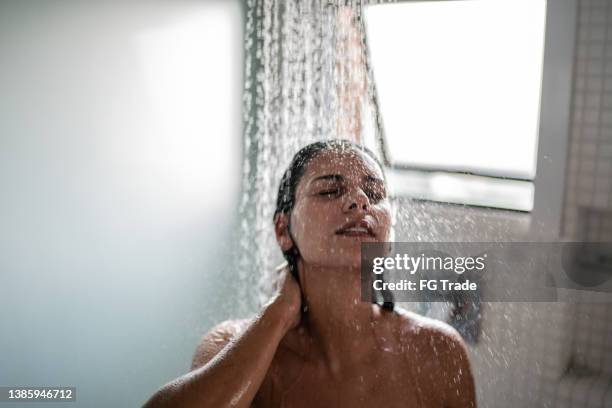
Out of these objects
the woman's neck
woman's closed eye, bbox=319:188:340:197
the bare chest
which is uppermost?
woman's closed eye, bbox=319:188:340:197

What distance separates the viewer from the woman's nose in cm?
102

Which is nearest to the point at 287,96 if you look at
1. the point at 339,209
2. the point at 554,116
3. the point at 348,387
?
the point at 554,116

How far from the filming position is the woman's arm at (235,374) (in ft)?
3.02

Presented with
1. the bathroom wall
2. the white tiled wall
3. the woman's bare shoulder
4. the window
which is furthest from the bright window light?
the woman's bare shoulder

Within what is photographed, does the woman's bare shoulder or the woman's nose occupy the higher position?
the woman's nose

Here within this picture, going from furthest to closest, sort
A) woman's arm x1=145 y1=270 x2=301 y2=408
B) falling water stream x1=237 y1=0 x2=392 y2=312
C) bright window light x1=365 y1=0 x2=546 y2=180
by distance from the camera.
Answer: falling water stream x1=237 y1=0 x2=392 y2=312 → bright window light x1=365 y1=0 x2=546 y2=180 → woman's arm x1=145 y1=270 x2=301 y2=408

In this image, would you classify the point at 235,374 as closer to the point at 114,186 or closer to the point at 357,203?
the point at 357,203

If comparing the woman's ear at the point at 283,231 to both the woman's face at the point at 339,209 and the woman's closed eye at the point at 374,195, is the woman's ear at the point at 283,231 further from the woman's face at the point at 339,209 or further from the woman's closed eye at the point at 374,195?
the woman's closed eye at the point at 374,195

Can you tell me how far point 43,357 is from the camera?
5.19 ft

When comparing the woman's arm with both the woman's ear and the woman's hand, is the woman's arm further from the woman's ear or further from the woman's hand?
the woman's ear

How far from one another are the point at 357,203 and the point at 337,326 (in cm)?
23

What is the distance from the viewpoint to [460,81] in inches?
72.5

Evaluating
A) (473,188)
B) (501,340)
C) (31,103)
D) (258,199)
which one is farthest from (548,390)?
(31,103)

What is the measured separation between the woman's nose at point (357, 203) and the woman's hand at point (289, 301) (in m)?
0.17
